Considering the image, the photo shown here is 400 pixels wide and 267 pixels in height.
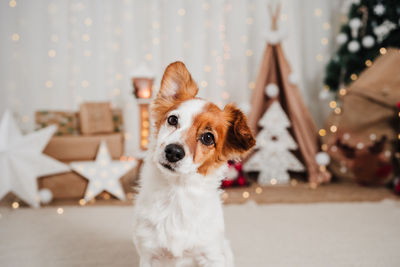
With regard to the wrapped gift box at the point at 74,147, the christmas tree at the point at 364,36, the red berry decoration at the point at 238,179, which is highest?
the christmas tree at the point at 364,36

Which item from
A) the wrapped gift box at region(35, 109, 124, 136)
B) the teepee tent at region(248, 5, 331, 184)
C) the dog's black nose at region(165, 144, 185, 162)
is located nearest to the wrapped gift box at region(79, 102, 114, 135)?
the wrapped gift box at region(35, 109, 124, 136)

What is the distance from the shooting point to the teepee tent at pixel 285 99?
3.00 meters

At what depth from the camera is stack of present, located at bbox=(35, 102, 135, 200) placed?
238 cm

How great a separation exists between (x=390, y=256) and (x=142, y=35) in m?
3.28

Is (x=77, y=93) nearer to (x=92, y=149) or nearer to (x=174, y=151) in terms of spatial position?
(x=92, y=149)

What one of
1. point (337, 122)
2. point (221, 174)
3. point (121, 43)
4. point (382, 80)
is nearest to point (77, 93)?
point (121, 43)

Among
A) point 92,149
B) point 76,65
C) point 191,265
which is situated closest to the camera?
point 191,265

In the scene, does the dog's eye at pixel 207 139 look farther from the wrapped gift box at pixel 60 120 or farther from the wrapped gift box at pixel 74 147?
the wrapped gift box at pixel 60 120

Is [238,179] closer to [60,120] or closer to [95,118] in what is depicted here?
[95,118]

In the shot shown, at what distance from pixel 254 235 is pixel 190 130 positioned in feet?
3.57

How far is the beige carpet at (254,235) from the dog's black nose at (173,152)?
79 cm

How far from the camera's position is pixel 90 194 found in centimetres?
234

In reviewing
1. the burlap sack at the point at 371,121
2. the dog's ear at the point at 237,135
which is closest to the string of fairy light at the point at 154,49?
the burlap sack at the point at 371,121

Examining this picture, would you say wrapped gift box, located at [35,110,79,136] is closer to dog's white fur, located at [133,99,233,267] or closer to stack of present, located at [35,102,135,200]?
stack of present, located at [35,102,135,200]
